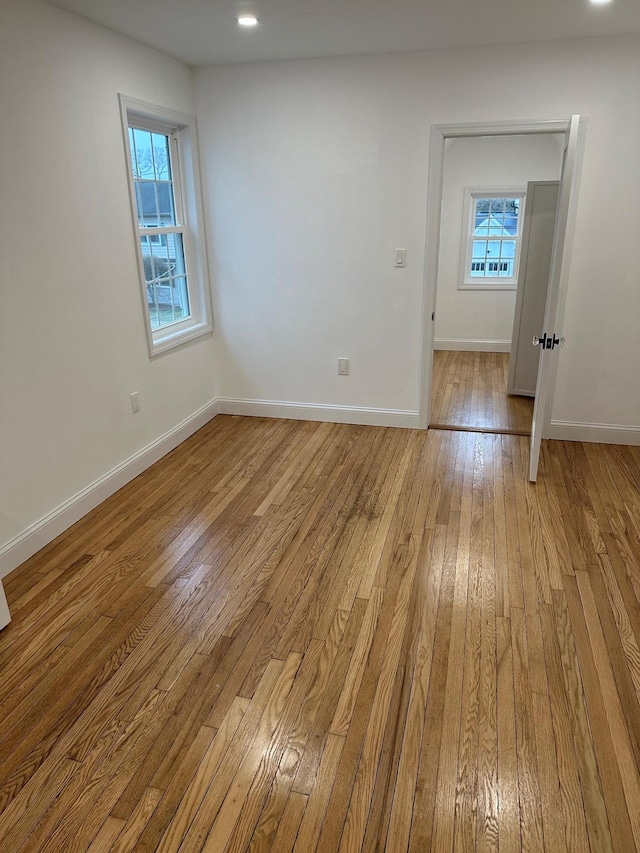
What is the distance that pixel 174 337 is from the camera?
4031 millimetres

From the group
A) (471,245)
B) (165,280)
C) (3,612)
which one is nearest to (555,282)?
(165,280)

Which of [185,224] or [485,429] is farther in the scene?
[485,429]

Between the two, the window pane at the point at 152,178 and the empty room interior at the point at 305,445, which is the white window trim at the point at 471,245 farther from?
the window pane at the point at 152,178

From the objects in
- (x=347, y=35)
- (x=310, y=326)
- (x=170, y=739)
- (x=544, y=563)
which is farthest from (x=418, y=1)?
(x=170, y=739)

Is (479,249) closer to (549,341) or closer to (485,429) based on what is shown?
(485,429)

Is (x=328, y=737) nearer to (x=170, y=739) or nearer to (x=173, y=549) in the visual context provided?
(x=170, y=739)

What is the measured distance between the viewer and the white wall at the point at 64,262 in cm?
259

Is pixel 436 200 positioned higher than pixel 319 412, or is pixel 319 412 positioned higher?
pixel 436 200


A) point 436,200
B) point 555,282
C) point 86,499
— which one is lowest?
point 86,499

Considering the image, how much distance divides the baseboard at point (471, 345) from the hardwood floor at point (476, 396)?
0.14 metres

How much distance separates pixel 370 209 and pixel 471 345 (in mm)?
3403

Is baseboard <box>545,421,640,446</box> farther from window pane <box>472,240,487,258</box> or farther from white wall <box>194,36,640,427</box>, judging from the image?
window pane <box>472,240,487,258</box>

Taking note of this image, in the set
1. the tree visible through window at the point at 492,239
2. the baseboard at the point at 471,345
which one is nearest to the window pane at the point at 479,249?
the tree visible through window at the point at 492,239

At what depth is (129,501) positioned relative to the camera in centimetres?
336
